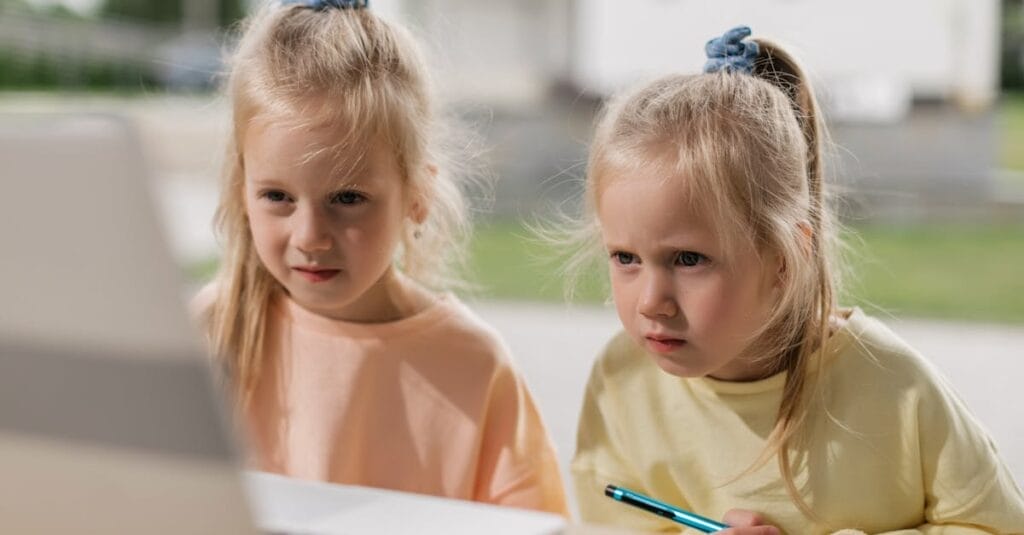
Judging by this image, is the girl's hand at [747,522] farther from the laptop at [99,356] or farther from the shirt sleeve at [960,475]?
the laptop at [99,356]

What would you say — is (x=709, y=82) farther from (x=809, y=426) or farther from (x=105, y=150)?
(x=105, y=150)

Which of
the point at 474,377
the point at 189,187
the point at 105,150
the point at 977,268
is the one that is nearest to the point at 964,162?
the point at 977,268

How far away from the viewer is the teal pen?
3.73ft

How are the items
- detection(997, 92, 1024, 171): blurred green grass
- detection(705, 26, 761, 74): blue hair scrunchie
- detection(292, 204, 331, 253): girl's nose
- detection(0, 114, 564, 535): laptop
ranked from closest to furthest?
detection(0, 114, 564, 535): laptop
detection(705, 26, 761, 74): blue hair scrunchie
detection(292, 204, 331, 253): girl's nose
detection(997, 92, 1024, 171): blurred green grass

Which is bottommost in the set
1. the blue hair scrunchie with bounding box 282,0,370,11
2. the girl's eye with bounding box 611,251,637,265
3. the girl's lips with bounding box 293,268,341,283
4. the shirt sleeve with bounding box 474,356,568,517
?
the shirt sleeve with bounding box 474,356,568,517

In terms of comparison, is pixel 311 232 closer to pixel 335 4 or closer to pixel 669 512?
pixel 335 4

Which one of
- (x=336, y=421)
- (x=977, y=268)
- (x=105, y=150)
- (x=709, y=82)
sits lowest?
(x=977, y=268)

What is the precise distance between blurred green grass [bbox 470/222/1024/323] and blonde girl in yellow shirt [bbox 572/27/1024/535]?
3556 millimetres

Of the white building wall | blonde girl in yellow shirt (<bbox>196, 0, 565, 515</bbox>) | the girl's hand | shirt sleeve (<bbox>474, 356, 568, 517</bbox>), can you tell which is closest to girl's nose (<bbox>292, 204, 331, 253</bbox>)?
blonde girl in yellow shirt (<bbox>196, 0, 565, 515</bbox>)

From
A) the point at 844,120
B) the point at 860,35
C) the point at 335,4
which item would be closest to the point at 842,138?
the point at 860,35

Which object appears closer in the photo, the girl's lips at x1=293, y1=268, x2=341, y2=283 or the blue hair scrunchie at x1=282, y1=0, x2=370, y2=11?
the girl's lips at x1=293, y1=268, x2=341, y2=283

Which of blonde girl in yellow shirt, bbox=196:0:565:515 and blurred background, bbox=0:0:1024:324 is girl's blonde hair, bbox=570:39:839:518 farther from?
blurred background, bbox=0:0:1024:324

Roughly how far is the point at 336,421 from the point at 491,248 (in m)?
5.80

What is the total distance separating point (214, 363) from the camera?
59.4 inches
